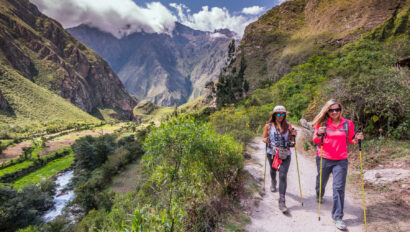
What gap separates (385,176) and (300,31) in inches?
2888

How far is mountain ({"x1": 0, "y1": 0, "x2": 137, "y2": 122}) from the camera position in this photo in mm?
123562

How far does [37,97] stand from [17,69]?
40093 mm

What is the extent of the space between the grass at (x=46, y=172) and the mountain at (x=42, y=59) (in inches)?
2658

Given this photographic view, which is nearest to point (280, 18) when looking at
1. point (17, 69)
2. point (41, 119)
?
point (41, 119)

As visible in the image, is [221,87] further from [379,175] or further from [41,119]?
[41,119]

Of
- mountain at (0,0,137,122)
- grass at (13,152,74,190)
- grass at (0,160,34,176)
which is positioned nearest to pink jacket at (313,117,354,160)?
grass at (13,152,74,190)

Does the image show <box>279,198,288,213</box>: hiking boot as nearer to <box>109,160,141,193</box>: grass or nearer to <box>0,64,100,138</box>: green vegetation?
<box>109,160,141,193</box>: grass

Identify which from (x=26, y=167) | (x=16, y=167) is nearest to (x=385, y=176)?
(x=26, y=167)

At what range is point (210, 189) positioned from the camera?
184 inches

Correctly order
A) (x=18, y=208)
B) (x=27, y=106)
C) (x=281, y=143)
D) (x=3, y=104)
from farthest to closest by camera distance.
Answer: (x=27, y=106) < (x=3, y=104) < (x=18, y=208) < (x=281, y=143)

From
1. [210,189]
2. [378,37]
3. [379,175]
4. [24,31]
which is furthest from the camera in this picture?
[24,31]

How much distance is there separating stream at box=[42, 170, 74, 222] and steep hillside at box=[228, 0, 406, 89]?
58.3 metres

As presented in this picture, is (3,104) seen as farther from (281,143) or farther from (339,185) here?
(339,185)

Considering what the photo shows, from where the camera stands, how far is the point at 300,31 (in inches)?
2456
